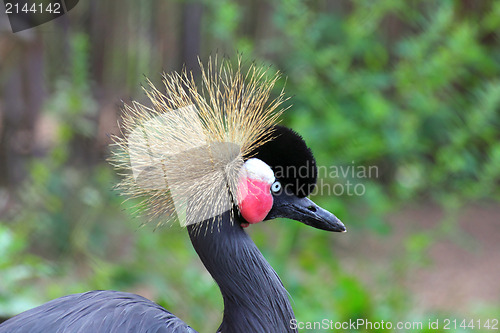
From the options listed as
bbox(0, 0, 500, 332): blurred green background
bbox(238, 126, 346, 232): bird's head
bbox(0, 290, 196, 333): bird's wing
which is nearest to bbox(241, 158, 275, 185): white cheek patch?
bbox(238, 126, 346, 232): bird's head

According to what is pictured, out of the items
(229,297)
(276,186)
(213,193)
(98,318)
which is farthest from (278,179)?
(98,318)

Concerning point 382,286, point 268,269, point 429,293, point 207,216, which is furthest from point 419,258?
point 207,216

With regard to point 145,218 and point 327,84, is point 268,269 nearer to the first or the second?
point 145,218

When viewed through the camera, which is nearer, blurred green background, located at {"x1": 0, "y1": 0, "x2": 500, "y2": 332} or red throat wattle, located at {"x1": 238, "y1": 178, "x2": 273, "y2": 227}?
red throat wattle, located at {"x1": 238, "y1": 178, "x2": 273, "y2": 227}

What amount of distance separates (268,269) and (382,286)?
4.43ft

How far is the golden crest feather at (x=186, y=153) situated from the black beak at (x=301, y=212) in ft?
0.39

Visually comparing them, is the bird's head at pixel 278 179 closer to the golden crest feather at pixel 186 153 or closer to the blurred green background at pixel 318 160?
the golden crest feather at pixel 186 153

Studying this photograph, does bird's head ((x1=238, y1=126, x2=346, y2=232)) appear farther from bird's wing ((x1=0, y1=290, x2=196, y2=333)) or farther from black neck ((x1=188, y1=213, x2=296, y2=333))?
bird's wing ((x1=0, y1=290, x2=196, y2=333))

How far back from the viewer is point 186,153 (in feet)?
3.88

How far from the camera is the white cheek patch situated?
1188 millimetres

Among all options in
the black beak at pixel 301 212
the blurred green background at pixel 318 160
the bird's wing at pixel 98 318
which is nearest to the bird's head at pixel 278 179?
the black beak at pixel 301 212

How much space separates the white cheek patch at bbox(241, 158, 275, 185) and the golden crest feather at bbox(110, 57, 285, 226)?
0.05 ft

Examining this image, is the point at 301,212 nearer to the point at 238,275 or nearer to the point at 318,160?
the point at 238,275

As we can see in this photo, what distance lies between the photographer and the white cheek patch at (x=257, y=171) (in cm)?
119
